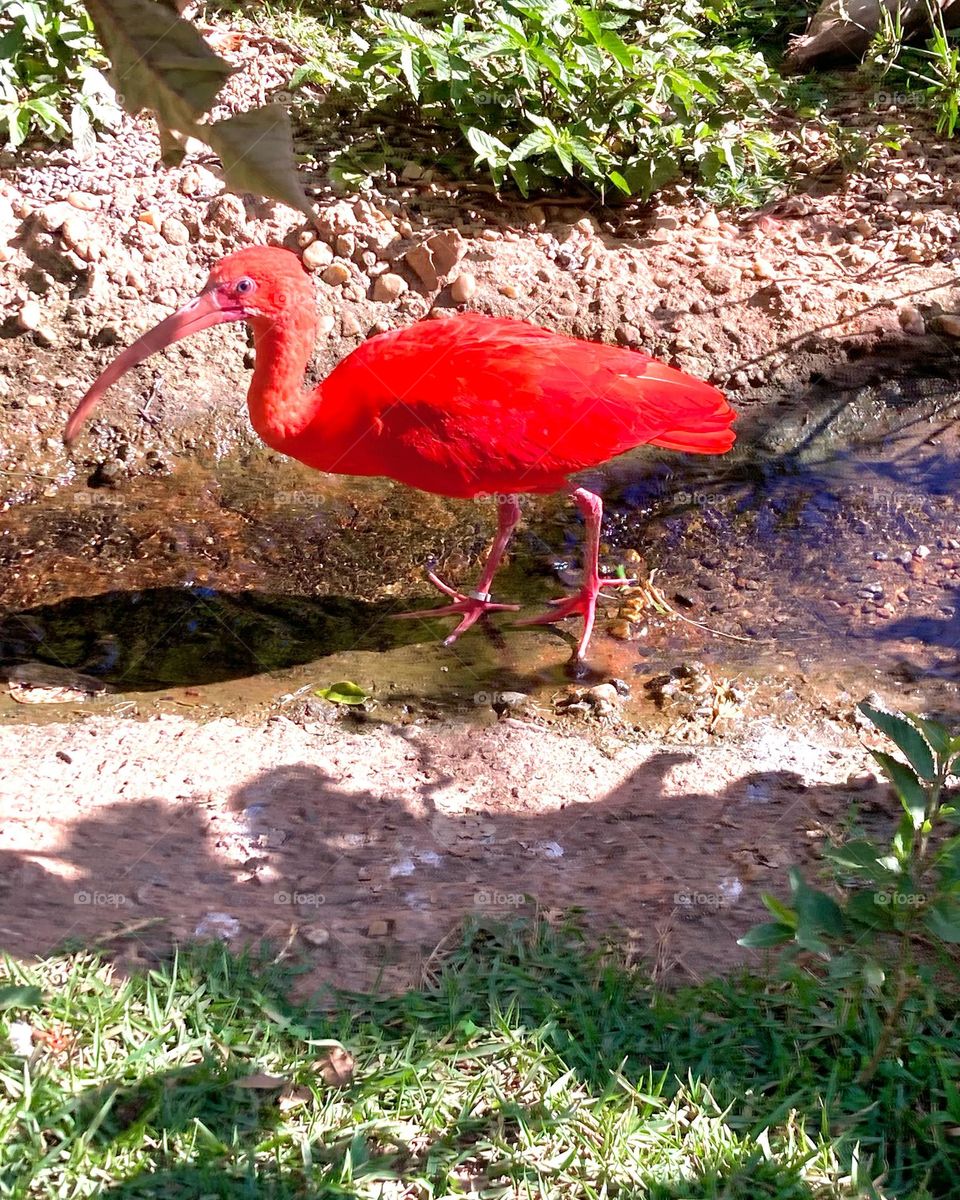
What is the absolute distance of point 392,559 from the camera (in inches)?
174

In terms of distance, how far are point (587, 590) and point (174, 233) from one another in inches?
102

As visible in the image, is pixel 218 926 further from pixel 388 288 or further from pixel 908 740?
pixel 388 288

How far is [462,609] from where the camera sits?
13.6ft

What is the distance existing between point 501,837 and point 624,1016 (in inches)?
27.7

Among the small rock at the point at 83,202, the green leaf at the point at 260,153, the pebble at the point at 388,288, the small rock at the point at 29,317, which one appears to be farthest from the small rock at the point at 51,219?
the green leaf at the point at 260,153

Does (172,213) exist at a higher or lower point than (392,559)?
higher

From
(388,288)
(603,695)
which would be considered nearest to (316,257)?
(388,288)

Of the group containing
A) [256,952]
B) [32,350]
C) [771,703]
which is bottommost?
[771,703]

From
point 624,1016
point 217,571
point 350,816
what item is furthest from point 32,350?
point 624,1016

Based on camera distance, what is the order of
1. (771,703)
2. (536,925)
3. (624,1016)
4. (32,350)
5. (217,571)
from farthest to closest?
(32,350) < (217,571) < (771,703) < (536,925) < (624,1016)

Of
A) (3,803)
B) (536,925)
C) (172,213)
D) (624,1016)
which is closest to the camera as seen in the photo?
(624,1016)

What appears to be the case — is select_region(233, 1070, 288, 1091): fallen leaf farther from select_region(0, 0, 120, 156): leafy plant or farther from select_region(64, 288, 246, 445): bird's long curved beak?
select_region(0, 0, 120, 156): leafy plant

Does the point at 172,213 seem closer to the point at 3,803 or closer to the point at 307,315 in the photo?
the point at 307,315

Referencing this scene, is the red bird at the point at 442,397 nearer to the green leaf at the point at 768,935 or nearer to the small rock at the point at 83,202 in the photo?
the small rock at the point at 83,202
